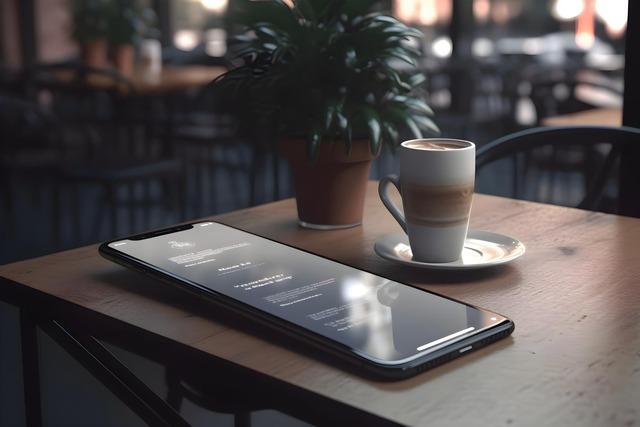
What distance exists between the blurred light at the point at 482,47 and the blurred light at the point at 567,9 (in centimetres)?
50

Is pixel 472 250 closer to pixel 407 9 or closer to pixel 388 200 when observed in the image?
pixel 388 200

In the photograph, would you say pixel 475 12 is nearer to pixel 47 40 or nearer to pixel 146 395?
pixel 47 40

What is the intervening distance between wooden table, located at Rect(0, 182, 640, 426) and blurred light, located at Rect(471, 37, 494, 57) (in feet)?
15.9

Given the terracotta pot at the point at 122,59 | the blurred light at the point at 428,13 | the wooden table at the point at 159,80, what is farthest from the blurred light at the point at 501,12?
the terracotta pot at the point at 122,59

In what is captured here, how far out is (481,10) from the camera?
5.88 metres

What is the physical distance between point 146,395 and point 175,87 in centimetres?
A: 351

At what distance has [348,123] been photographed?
1254mm

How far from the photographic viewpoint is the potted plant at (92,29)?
4.45m

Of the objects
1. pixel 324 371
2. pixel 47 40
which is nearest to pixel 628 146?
pixel 324 371

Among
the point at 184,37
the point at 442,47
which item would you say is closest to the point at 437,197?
the point at 442,47

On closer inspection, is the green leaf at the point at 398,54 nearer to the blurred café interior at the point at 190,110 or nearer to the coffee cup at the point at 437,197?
the coffee cup at the point at 437,197

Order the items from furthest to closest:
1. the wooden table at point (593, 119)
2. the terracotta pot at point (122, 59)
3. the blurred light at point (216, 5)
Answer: the blurred light at point (216, 5), the terracotta pot at point (122, 59), the wooden table at point (593, 119)

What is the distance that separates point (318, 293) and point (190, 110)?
14.3 ft

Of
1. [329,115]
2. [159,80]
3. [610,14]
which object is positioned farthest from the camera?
[610,14]
